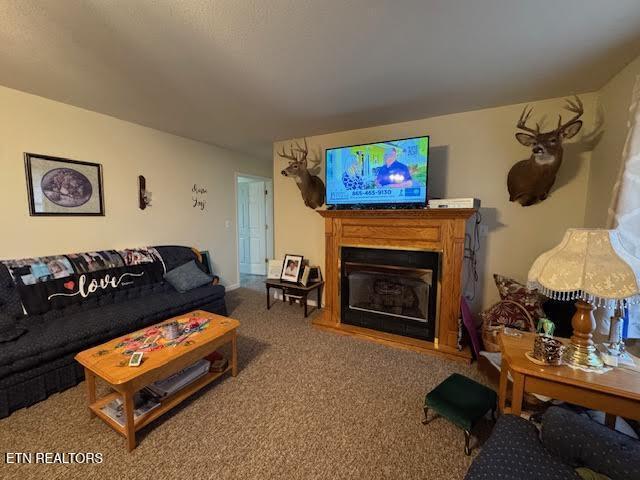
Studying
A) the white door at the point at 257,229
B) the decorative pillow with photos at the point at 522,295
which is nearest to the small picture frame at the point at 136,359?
the decorative pillow with photos at the point at 522,295

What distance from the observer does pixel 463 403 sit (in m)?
1.58

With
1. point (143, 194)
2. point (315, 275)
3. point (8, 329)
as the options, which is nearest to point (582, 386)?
point (315, 275)

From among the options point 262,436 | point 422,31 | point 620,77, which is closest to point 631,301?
point 422,31

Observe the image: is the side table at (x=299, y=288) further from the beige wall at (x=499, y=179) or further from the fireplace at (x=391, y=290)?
the beige wall at (x=499, y=179)

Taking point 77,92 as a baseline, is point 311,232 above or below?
below

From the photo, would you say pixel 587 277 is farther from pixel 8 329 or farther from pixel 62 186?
pixel 62 186

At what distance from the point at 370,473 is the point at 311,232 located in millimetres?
2860

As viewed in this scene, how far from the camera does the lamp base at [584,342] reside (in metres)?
1.32

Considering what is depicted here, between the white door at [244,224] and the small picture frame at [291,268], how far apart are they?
2.52 metres

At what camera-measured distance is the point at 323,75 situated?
6.96 feet

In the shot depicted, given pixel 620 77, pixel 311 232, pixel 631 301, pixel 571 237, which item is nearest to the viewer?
pixel 631 301

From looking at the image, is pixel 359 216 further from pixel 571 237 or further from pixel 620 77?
pixel 620 77

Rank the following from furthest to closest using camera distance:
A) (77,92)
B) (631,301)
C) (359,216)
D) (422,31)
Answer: (359,216) → (77,92) → (422,31) → (631,301)

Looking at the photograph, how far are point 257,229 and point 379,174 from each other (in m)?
3.77
